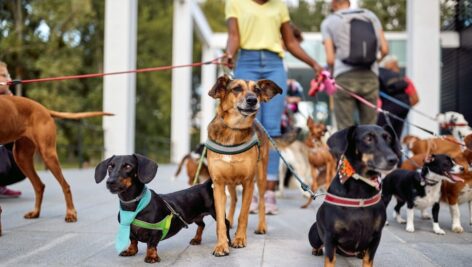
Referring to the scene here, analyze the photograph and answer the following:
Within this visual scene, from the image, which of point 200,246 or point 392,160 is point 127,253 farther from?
point 392,160

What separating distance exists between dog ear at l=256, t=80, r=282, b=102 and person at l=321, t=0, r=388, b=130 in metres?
2.03

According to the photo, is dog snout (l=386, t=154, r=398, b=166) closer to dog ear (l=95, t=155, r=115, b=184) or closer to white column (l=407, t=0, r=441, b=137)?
dog ear (l=95, t=155, r=115, b=184)

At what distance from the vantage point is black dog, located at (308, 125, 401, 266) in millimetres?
2584

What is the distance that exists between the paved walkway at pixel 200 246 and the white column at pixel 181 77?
13.5m

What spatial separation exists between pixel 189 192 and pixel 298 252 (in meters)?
0.92

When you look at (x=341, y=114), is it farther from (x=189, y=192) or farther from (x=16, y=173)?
(x=16, y=173)

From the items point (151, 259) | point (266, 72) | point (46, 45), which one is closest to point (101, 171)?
point (151, 259)

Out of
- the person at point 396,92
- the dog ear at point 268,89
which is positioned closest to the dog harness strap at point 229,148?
the dog ear at point 268,89

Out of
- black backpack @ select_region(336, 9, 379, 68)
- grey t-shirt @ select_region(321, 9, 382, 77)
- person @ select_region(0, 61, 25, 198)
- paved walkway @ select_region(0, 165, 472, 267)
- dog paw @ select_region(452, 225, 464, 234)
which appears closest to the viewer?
paved walkway @ select_region(0, 165, 472, 267)

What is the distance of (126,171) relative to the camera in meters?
3.08

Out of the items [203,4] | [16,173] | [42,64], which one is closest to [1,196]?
[16,173]

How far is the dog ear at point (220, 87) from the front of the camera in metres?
3.54

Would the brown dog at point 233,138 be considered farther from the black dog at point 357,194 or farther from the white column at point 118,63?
the white column at point 118,63

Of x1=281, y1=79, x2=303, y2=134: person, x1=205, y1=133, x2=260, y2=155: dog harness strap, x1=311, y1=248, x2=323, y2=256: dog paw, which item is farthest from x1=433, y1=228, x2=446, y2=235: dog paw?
x1=281, y1=79, x2=303, y2=134: person
